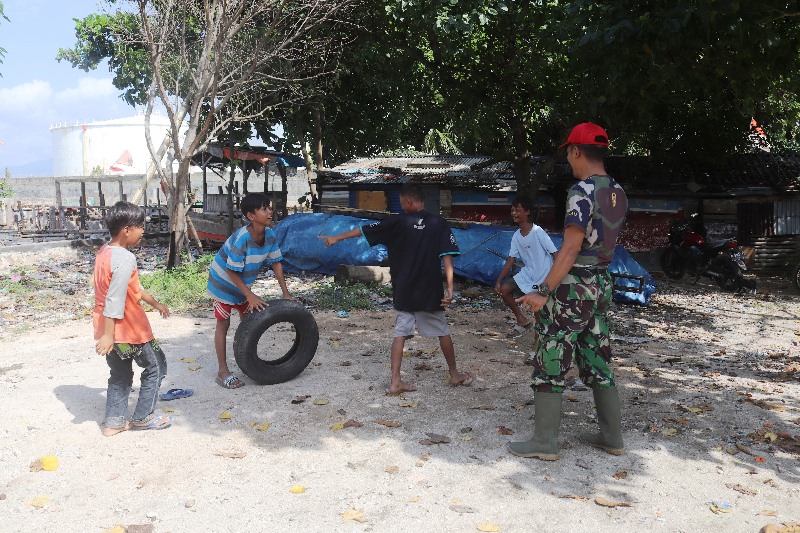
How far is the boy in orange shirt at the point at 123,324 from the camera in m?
4.30

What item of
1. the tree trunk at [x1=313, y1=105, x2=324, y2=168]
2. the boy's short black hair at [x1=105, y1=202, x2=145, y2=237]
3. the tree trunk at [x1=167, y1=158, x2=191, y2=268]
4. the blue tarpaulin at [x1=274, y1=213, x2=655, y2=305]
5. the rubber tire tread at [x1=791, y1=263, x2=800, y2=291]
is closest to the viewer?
the boy's short black hair at [x1=105, y1=202, x2=145, y2=237]

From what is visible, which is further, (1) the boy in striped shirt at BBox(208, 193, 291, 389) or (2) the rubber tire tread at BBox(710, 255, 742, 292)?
(2) the rubber tire tread at BBox(710, 255, 742, 292)

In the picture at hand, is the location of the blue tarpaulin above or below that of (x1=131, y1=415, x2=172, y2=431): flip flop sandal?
above

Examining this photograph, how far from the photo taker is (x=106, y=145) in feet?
190

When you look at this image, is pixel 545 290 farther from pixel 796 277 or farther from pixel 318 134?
pixel 318 134

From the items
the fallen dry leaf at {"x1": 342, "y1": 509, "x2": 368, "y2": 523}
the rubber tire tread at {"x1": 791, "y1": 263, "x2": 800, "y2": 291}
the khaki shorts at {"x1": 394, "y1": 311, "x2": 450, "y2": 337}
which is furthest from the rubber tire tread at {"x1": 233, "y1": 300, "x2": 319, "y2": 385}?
the rubber tire tread at {"x1": 791, "y1": 263, "x2": 800, "y2": 291}

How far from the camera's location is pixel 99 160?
58094 millimetres

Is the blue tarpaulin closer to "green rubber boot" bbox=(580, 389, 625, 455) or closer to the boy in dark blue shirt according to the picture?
the boy in dark blue shirt

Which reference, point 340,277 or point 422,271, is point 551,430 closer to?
point 422,271

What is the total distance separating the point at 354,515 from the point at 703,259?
453 inches

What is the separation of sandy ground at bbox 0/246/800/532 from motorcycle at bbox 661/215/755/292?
5.84 m

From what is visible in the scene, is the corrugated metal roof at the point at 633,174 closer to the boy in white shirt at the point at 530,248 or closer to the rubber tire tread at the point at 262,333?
the boy in white shirt at the point at 530,248

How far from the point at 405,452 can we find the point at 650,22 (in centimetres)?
475

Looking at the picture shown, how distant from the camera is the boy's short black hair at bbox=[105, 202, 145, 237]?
4.34 meters
